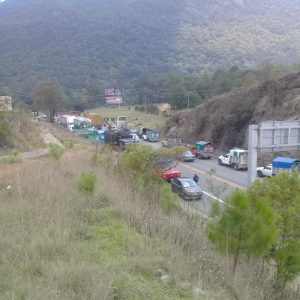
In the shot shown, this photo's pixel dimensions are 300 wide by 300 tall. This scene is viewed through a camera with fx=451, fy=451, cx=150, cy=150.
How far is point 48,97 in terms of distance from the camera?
238 feet

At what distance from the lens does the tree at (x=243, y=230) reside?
586 cm

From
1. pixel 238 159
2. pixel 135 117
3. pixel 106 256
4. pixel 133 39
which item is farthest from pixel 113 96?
pixel 106 256

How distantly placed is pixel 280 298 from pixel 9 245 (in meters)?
3.50

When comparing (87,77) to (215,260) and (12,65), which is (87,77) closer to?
(12,65)

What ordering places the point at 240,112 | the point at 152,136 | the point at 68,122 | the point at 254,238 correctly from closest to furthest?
the point at 254,238 < the point at 240,112 < the point at 152,136 < the point at 68,122

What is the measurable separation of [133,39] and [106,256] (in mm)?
119829

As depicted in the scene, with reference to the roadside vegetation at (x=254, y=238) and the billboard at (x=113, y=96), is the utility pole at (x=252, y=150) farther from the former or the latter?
the billboard at (x=113, y=96)

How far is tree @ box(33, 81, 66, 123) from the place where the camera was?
236ft

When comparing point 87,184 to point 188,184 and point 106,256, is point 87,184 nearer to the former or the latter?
point 106,256

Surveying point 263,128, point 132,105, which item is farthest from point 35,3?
point 263,128

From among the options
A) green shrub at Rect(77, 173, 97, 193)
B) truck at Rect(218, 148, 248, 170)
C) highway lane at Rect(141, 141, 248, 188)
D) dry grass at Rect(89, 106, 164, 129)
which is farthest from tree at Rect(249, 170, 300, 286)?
dry grass at Rect(89, 106, 164, 129)

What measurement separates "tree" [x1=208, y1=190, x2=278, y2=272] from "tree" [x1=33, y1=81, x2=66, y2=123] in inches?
2697

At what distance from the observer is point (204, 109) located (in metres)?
56.3

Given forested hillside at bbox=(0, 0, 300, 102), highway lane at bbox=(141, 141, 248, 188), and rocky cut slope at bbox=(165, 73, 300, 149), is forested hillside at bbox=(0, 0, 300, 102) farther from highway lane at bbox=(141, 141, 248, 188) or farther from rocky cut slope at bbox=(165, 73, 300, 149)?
highway lane at bbox=(141, 141, 248, 188)
